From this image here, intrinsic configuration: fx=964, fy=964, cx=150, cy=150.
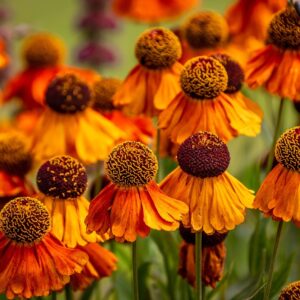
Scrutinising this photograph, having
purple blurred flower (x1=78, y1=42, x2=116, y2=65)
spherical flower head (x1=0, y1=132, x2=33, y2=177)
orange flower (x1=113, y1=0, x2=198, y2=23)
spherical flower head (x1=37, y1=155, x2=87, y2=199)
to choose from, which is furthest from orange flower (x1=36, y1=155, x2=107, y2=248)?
purple blurred flower (x1=78, y1=42, x2=116, y2=65)

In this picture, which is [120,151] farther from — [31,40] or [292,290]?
[31,40]

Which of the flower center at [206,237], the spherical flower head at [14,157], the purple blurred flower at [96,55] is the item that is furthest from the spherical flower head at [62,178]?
the purple blurred flower at [96,55]

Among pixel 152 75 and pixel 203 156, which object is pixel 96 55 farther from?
pixel 203 156

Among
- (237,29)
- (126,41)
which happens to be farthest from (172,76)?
(126,41)

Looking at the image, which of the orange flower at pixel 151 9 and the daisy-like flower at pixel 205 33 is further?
the orange flower at pixel 151 9

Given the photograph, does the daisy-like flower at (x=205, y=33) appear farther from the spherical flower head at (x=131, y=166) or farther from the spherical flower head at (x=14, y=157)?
the spherical flower head at (x=131, y=166)

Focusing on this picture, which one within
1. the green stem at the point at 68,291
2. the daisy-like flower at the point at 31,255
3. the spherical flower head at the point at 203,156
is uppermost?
the spherical flower head at the point at 203,156
